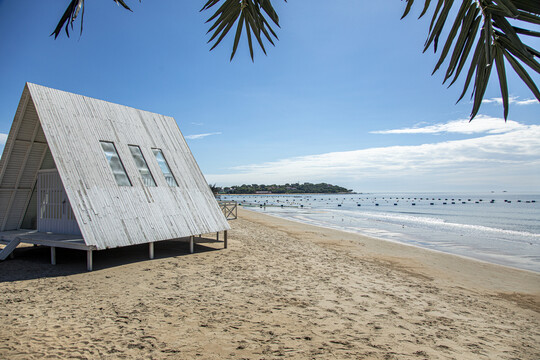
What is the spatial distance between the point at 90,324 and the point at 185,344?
190 cm

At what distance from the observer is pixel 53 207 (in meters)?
10.5

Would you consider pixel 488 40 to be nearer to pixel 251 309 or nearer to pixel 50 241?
pixel 251 309

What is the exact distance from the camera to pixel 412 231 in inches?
987

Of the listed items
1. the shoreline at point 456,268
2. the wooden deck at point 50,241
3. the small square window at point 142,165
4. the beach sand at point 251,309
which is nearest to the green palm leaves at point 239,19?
the beach sand at point 251,309

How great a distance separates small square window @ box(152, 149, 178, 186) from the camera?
11.5 meters

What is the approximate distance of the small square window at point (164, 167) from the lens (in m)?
11.5

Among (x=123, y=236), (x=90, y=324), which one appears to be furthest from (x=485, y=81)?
(x=123, y=236)

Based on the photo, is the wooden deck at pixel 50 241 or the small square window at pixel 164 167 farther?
the small square window at pixel 164 167

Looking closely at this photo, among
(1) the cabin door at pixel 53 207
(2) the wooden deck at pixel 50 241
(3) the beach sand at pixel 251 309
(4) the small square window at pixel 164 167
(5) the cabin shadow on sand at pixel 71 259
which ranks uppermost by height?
(4) the small square window at pixel 164 167

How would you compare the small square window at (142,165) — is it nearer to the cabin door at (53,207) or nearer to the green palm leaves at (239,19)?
the cabin door at (53,207)

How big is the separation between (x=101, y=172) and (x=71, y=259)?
3.10 meters

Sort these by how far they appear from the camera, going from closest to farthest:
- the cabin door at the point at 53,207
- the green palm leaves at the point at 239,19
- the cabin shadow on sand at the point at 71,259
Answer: the green palm leaves at the point at 239,19 → the cabin shadow on sand at the point at 71,259 → the cabin door at the point at 53,207

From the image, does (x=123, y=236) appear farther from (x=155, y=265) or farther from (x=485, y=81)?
(x=485, y=81)

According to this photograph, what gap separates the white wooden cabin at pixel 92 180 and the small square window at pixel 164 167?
4 centimetres
